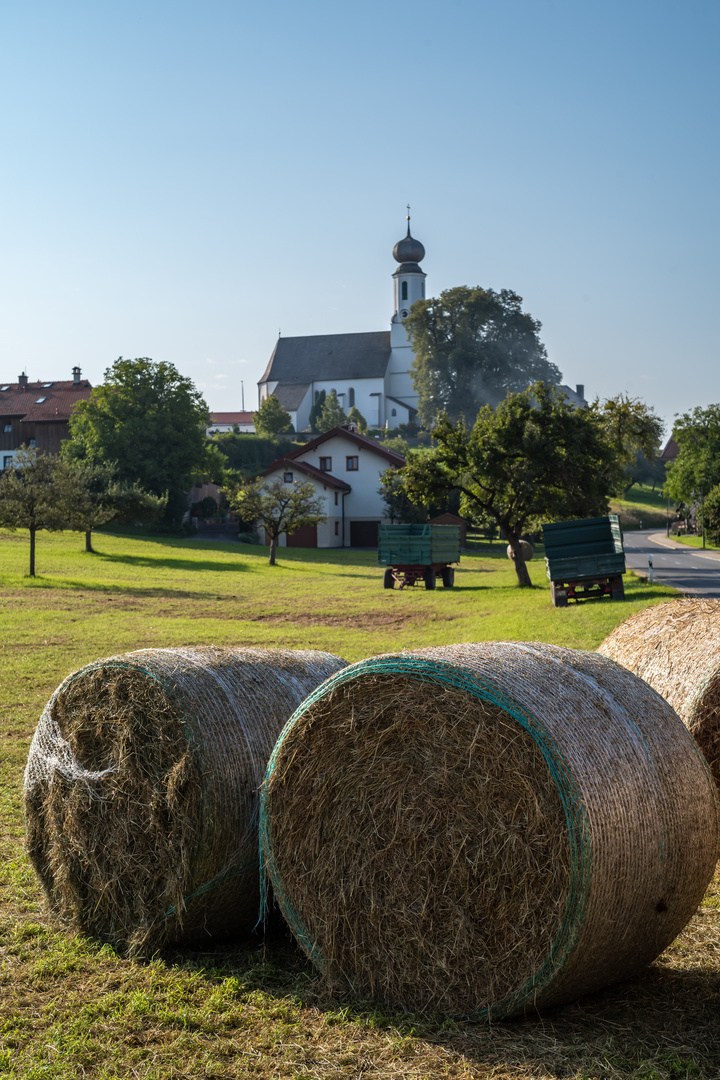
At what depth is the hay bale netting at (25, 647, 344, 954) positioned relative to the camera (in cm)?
483

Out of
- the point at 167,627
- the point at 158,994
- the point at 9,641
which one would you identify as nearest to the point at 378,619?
the point at 167,627

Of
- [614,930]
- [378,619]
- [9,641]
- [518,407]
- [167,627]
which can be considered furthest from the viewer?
[518,407]

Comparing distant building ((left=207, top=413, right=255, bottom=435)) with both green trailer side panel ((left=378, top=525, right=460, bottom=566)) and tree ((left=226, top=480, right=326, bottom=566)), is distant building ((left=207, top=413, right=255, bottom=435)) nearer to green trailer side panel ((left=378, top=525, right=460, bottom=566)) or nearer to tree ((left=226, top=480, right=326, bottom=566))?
tree ((left=226, top=480, right=326, bottom=566))

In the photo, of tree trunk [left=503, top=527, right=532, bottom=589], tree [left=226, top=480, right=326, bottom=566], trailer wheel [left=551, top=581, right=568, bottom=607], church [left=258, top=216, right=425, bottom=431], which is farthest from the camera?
Answer: church [left=258, top=216, right=425, bottom=431]

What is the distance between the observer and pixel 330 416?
96.2 meters

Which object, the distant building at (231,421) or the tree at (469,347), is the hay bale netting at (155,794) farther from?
the distant building at (231,421)

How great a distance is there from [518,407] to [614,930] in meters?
26.5

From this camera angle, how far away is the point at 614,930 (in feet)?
13.3

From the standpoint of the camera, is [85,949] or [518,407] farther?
[518,407]

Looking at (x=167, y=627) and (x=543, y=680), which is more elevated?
(x=543, y=680)

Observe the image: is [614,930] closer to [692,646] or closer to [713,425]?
[692,646]

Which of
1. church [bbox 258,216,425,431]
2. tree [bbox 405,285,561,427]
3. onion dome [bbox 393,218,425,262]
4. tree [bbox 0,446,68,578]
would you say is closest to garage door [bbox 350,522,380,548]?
tree [bbox 0,446,68,578]

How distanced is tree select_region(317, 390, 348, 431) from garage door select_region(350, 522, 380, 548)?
1360 inches

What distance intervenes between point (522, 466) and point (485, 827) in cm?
2521
